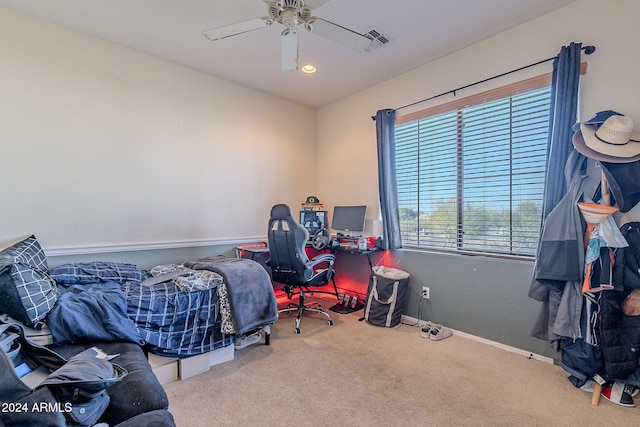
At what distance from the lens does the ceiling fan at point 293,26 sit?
181cm

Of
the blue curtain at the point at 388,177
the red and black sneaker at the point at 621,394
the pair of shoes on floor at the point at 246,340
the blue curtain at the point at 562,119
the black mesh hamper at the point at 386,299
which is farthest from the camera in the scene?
the blue curtain at the point at 388,177

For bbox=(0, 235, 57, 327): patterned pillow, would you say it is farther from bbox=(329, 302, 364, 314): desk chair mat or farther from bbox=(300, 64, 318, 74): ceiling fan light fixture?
bbox=(300, 64, 318, 74): ceiling fan light fixture

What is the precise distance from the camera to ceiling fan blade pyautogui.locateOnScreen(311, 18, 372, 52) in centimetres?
192

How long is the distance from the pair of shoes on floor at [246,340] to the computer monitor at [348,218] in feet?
5.72

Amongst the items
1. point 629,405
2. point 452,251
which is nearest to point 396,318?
point 452,251

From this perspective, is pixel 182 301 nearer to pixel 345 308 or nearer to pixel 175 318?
pixel 175 318

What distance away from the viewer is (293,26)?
1.93 meters

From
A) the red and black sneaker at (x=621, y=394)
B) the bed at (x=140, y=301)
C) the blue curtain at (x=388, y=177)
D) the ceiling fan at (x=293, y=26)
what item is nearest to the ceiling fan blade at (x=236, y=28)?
the ceiling fan at (x=293, y=26)

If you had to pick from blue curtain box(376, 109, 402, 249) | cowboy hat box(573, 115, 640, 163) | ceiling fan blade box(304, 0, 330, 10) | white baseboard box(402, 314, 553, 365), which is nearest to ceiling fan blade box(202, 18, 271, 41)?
ceiling fan blade box(304, 0, 330, 10)

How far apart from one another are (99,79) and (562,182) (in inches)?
157

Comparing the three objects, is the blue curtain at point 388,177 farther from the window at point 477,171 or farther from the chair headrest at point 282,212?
the chair headrest at point 282,212

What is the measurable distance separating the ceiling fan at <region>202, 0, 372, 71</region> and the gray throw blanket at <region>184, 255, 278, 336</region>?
1.71 metres

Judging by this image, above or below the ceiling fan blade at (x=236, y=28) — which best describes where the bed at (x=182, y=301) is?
below

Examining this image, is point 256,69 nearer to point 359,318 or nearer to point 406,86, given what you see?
point 406,86
